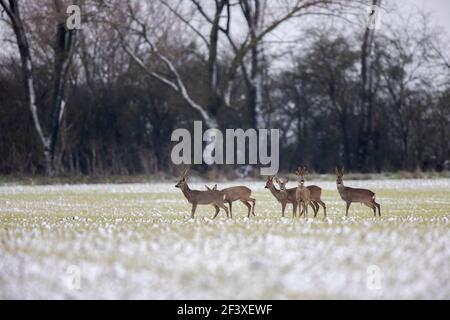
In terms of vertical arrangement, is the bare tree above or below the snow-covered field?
above

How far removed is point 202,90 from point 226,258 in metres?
31.0

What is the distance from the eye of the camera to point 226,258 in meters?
6.77

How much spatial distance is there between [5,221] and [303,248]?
5.00 meters

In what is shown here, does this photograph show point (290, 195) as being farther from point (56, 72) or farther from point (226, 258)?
point (56, 72)

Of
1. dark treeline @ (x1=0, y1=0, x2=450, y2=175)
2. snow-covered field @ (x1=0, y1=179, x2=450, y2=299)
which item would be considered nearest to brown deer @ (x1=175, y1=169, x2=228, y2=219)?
snow-covered field @ (x1=0, y1=179, x2=450, y2=299)

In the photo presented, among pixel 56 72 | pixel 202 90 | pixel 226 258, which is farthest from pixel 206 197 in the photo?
pixel 202 90

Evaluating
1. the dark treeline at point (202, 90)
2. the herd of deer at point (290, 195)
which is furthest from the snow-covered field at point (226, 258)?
the dark treeline at point (202, 90)

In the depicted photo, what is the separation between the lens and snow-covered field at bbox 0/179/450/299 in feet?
18.4

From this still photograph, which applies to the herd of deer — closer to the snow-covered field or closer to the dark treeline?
the snow-covered field

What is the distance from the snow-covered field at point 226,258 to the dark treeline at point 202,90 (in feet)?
67.1

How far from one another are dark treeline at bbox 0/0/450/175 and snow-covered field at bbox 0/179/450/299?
2045cm

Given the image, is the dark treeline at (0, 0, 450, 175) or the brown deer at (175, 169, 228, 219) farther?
the dark treeline at (0, 0, 450, 175)

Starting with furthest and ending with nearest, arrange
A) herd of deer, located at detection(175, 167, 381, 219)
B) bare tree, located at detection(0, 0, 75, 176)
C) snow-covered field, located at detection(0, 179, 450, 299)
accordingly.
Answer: bare tree, located at detection(0, 0, 75, 176) < herd of deer, located at detection(175, 167, 381, 219) < snow-covered field, located at detection(0, 179, 450, 299)
